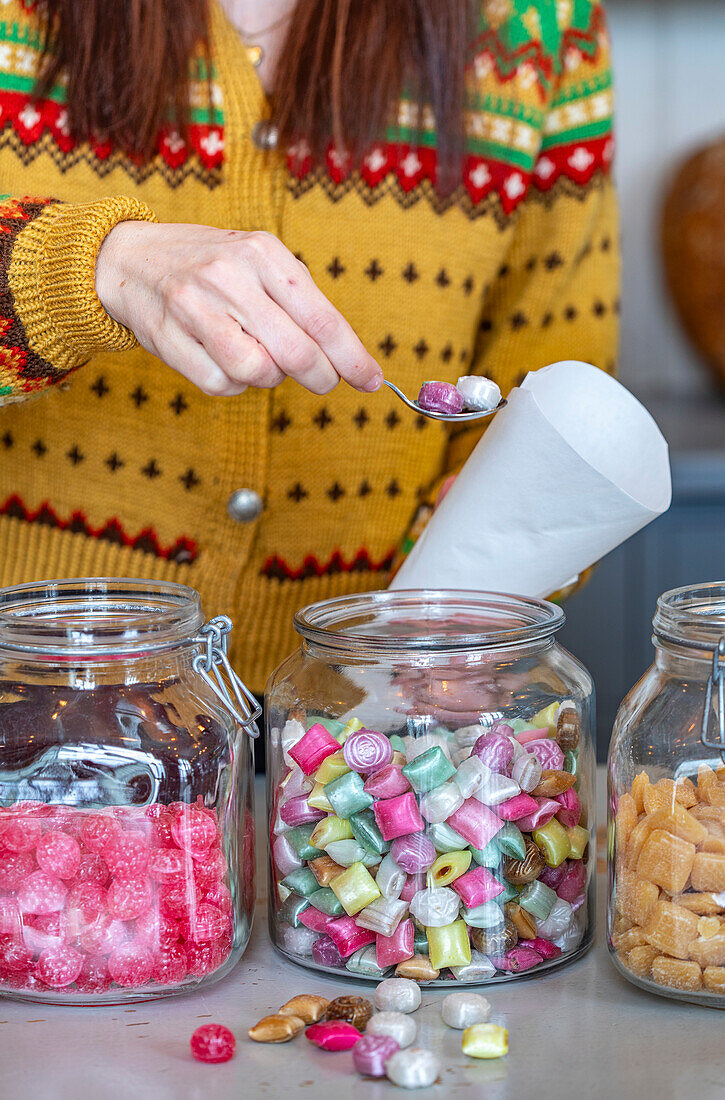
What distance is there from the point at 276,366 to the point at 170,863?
26 centimetres

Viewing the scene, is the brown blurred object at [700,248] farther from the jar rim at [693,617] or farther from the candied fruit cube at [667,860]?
the candied fruit cube at [667,860]

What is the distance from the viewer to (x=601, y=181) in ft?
3.66

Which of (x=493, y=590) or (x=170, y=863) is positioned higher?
(x=493, y=590)

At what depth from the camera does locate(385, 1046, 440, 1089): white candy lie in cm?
50

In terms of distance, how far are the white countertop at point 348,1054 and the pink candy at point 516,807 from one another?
88mm

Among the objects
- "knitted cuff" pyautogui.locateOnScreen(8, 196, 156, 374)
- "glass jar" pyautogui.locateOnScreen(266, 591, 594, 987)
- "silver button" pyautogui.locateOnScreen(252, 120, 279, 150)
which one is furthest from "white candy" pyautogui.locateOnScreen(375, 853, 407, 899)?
"silver button" pyautogui.locateOnScreen(252, 120, 279, 150)

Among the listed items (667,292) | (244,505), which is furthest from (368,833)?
(667,292)

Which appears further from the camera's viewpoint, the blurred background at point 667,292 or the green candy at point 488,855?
the blurred background at point 667,292

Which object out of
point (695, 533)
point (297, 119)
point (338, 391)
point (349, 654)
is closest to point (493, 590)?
point (349, 654)

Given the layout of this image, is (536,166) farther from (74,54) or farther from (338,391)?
(74,54)

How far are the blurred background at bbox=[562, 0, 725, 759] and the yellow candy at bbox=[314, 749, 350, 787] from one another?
138cm

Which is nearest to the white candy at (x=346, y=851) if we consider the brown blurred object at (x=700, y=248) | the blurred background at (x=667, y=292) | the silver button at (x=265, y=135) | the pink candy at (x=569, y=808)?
the pink candy at (x=569, y=808)

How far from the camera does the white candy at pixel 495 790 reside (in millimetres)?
578

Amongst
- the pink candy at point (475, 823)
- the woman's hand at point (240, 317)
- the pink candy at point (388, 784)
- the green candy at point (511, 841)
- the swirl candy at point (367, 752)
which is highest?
the woman's hand at point (240, 317)
